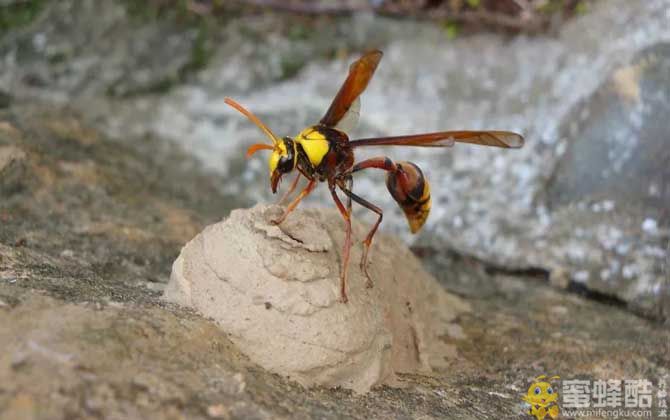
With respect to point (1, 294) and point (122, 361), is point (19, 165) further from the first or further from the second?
point (122, 361)

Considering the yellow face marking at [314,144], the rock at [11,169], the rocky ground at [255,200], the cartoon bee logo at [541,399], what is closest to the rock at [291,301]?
the rocky ground at [255,200]

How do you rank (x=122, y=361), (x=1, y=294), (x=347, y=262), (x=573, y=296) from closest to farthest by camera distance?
1. (x=122, y=361)
2. (x=1, y=294)
3. (x=347, y=262)
4. (x=573, y=296)

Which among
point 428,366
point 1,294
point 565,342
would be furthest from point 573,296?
point 1,294

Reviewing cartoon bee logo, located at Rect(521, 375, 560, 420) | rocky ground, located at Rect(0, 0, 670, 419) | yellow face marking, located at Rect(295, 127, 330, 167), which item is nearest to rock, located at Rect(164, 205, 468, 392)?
rocky ground, located at Rect(0, 0, 670, 419)

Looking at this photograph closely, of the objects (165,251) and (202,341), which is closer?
Answer: (202,341)

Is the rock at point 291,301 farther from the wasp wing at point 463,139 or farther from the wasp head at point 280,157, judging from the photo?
the wasp wing at point 463,139

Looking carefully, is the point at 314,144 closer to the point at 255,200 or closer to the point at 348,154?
the point at 348,154
